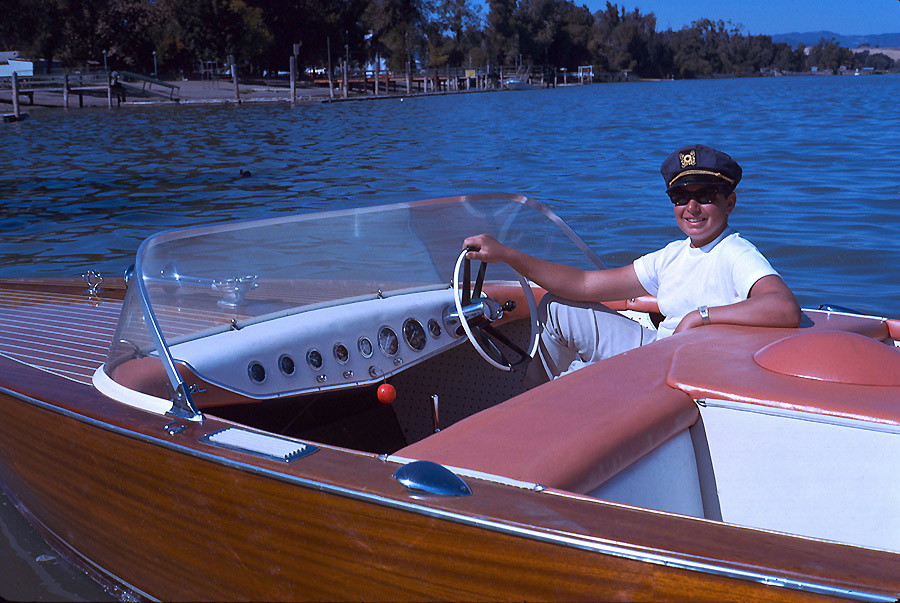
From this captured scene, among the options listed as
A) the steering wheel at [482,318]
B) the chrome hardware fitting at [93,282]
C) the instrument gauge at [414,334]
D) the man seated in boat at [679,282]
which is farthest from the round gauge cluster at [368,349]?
the chrome hardware fitting at [93,282]

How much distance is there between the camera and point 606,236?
912 centimetres

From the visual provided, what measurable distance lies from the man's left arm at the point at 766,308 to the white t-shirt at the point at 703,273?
0.03 meters

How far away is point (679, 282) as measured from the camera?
2.88 metres

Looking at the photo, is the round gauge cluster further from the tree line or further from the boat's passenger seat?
the tree line

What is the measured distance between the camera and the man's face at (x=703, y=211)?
108 inches

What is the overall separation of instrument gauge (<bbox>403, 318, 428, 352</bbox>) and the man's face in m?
0.97

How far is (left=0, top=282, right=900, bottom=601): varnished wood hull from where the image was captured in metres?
1.55

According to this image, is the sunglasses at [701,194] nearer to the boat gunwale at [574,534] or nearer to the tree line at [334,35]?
the boat gunwale at [574,534]

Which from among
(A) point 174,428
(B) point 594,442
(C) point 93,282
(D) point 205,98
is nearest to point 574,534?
(B) point 594,442

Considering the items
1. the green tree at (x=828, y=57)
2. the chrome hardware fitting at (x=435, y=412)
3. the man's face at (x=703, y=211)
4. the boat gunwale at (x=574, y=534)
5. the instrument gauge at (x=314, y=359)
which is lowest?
the chrome hardware fitting at (x=435, y=412)

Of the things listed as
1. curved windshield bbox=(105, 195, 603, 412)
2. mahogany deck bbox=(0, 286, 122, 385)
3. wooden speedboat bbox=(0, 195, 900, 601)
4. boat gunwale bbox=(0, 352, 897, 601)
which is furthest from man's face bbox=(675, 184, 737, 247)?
mahogany deck bbox=(0, 286, 122, 385)

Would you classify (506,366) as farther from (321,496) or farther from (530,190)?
(530,190)

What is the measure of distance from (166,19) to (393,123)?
30640mm

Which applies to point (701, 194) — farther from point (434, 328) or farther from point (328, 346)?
point (328, 346)
